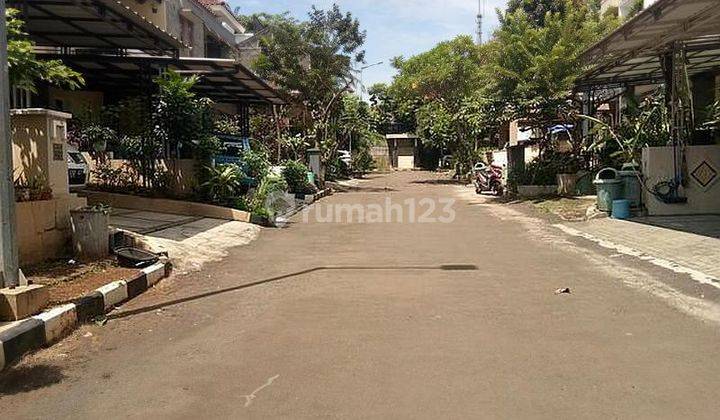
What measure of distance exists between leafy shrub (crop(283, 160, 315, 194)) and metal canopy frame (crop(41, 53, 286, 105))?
103 inches

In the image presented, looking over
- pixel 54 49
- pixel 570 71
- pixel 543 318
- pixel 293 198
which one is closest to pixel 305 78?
pixel 293 198

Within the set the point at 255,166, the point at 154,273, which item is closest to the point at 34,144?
the point at 154,273

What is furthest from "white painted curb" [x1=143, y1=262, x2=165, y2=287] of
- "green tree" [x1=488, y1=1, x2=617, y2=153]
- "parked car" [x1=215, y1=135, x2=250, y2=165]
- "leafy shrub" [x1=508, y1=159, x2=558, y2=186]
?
"leafy shrub" [x1=508, y1=159, x2=558, y2=186]

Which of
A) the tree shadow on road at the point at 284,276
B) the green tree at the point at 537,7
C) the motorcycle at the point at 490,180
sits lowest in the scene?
the tree shadow on road at the point at 284,276

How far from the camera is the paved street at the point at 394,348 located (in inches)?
171

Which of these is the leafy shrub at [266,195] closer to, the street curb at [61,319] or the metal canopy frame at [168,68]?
the metal canopy frame at [168,68]

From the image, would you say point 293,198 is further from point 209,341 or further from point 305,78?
point 209,341

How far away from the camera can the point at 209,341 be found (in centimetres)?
590

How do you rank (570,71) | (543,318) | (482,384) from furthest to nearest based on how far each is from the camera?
1. (570,71)
2. (543,318)
3. (482,384)

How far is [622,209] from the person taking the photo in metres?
14.9

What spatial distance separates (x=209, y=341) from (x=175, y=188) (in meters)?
10.0

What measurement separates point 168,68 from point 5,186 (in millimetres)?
10159

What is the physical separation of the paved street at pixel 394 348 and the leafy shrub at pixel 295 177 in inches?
497

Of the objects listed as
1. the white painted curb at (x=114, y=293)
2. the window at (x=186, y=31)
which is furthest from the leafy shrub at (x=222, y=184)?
the window at (x=186, y=31)
